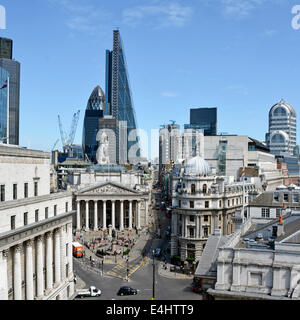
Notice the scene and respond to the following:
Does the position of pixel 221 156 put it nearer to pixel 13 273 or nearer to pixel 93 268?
pixel 93 268

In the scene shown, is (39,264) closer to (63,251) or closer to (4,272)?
(63,251)

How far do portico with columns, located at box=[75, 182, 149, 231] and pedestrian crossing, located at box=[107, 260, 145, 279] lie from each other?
4544cm

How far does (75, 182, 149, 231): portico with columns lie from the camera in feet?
424

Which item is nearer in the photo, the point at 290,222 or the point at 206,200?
the point at 290,222

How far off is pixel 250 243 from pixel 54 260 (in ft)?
95.1

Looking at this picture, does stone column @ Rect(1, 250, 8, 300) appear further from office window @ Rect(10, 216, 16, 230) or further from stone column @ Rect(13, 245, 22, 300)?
office window @ Rect(10, 216, 16, 230)

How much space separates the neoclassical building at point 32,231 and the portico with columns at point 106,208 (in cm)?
6885

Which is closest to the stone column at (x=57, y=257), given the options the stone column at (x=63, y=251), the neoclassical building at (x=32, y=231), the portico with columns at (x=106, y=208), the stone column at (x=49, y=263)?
the neoclassical building at (x=32, y=231)

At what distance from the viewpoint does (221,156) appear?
134500mm

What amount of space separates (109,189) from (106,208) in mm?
8701

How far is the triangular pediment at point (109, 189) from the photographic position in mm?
130000

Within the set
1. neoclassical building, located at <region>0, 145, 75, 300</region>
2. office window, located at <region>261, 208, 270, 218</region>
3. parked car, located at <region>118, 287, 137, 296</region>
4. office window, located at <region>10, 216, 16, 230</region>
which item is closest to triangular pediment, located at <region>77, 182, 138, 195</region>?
office window, located at <region>261, 208, 270, 218</region>
